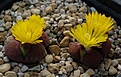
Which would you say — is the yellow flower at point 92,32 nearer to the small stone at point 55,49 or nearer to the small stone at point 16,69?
the small stone at point 55,49

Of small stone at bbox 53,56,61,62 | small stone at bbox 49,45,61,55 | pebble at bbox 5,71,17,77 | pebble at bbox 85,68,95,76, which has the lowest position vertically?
pebble at bbox 85,68,95,76

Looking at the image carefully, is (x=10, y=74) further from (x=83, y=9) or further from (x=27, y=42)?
(x=83, y=9)

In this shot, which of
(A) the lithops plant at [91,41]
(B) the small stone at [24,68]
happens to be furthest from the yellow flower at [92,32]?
(B) the small stone at [24,68]

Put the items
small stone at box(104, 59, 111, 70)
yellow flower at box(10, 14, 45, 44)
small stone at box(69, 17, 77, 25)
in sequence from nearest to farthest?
yellow flower at box(10, 14, 45, 44), small stone at box(104, 59, 111, 70), small stone at box(69, 17, 77, 25)

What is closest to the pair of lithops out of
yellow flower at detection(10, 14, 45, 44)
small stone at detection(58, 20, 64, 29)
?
yellow flower at detection(10, 14, 45, 44)

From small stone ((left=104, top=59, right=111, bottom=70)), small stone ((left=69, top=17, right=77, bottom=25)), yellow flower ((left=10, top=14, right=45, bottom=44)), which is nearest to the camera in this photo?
yellow flower ((left=10, top=14, right=45, bottom=44))

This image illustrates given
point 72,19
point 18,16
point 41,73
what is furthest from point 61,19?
point 41,73

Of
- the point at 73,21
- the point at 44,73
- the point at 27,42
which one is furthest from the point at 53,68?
the point at 73,21

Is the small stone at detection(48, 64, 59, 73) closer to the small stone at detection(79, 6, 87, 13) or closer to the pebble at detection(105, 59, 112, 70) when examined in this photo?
the pebble at detection(105, 59, 112, 70)
